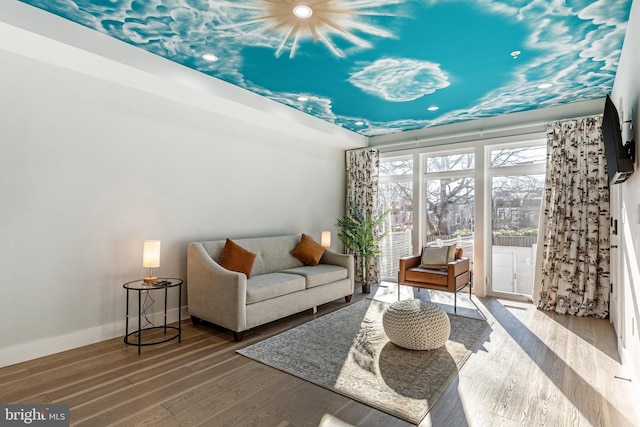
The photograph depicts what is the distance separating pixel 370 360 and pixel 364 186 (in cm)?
386

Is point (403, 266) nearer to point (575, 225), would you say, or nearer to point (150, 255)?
point (575, 225)

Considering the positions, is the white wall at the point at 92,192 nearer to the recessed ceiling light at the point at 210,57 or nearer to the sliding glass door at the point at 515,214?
the recessed ceiling light at the point at 210,57

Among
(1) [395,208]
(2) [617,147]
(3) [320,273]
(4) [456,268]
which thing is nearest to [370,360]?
(3) [320,273]

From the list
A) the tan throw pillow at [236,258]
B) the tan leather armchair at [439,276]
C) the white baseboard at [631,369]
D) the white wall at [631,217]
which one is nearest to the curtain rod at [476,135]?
the white wall at [631,217]

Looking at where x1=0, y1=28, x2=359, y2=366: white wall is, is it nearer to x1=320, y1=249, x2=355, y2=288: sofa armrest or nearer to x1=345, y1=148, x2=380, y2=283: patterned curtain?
x1=320, y1=249, x2=355, y2=288: sofa armrest

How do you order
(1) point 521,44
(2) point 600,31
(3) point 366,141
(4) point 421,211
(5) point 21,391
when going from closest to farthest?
(5) point 21,391, (2) point 600,31, (1) point 521,44, (4) point 421,211, (3) point 366,141

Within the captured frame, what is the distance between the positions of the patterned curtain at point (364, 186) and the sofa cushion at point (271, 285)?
2.24 metres

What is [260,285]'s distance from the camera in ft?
12.2

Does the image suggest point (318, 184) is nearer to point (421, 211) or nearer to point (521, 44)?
point (421, 211)

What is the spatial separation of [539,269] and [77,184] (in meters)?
5.55

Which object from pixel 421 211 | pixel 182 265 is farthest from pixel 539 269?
pixel 182 265

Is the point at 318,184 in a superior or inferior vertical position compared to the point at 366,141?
inferior

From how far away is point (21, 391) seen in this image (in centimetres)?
240

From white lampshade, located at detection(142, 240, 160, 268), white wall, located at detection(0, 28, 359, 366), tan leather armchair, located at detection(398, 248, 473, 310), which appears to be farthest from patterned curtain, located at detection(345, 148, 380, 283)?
white lampshade, located at detection(142, 240, 160, 268)
